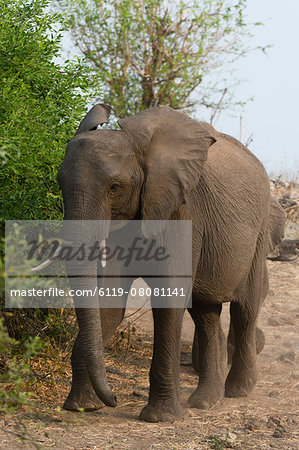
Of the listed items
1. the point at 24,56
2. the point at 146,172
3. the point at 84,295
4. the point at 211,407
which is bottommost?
the point at 211,407

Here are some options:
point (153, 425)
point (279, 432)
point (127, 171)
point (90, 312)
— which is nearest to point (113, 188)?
point (127, 171)

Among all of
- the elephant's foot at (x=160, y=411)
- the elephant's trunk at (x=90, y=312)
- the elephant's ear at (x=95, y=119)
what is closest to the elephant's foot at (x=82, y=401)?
the elephant's foot at (x=160, y=411)

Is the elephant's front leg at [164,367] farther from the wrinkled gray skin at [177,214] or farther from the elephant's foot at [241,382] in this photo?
the elephant's foot at [241,382]

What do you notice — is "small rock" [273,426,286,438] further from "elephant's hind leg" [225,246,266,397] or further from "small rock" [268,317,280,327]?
"small rock" [268,317,280,327]

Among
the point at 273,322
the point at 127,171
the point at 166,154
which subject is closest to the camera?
the point at 127,171

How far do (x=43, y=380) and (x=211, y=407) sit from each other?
1319 millimetres

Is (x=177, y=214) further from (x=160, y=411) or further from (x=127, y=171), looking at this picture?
(x=160, y=411)

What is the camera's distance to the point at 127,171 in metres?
4.63

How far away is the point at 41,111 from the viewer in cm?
589

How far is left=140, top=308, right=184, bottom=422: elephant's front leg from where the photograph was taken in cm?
505

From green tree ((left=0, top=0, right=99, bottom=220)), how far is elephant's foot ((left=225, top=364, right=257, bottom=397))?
6.60ft

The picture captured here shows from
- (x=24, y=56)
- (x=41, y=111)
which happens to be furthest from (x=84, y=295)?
(x=24, y=56)

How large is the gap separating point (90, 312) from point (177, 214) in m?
1.02

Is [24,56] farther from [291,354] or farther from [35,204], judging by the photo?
[291,354]
